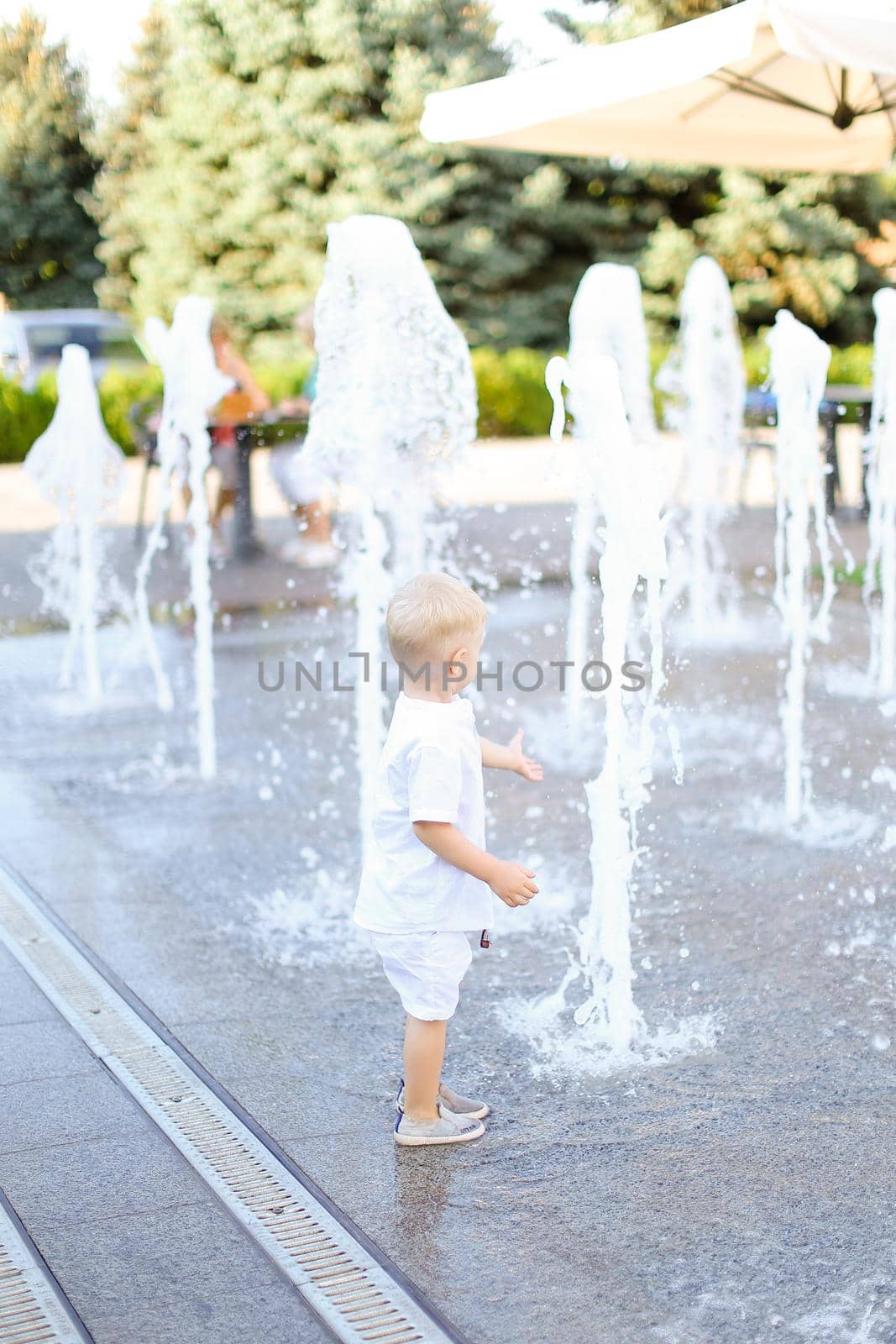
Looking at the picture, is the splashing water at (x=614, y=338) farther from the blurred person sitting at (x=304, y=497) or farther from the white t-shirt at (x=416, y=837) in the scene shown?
the white t-shirt at (x=416, y=837)

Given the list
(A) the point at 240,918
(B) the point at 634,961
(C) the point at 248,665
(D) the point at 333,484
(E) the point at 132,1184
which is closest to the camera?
(E) the point at 132,1184

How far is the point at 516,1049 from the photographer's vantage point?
329 cm

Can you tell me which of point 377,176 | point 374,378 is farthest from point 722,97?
point 377,176

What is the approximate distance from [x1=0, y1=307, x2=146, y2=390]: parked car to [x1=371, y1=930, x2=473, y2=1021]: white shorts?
18558 mm

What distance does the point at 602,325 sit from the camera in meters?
9.22

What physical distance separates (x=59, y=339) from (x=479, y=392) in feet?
19.6

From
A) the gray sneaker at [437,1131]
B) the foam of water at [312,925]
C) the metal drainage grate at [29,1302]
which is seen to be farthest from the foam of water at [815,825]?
the metal drainage grate at [29,1302]

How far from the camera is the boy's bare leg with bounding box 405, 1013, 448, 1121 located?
2.82 m

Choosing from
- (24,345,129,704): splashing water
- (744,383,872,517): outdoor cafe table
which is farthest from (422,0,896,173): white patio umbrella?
(24,345,129,704): splashing water

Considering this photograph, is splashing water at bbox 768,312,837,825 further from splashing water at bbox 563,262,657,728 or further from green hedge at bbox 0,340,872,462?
green hedge at bbox 0,340,872,462

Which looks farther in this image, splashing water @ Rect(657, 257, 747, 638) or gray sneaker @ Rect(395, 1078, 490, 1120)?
splashing water @ Rect(657, 257, 747, 638)

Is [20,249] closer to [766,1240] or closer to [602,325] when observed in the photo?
[602,325]

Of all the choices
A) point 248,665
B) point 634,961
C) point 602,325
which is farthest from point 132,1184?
point 602,325

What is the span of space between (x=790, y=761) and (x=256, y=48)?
24.3 meters
